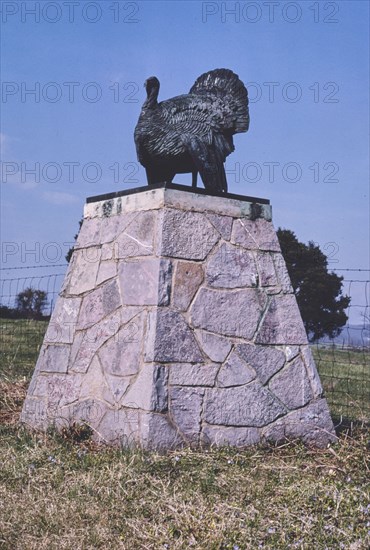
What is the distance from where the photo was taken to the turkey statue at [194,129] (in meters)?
5.39

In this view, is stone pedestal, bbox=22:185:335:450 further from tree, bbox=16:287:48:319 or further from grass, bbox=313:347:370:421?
tree, bbox=16:287:48:319

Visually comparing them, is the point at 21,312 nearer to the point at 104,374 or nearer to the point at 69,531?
the point at 104,374

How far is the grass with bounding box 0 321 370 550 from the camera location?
3273mm

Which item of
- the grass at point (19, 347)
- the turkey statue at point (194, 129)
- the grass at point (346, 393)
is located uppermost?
the turkey statue at point (194, 129)

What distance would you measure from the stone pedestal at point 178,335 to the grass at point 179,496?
0.67 ft

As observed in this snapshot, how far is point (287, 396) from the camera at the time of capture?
5.18 metres

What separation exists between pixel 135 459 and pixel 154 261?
131cm

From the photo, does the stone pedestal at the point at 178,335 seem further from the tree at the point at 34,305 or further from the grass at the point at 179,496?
the tree at the point at 34,305

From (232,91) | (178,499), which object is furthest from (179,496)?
(232,91)

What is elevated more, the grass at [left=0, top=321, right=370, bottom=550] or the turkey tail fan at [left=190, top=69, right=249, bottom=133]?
the turkey tail fan at [left=190, top=69, right=249, bottom=133]

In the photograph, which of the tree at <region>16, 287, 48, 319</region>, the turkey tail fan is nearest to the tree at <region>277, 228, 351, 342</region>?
the tree at <region>16, 287, 48, 319</region>

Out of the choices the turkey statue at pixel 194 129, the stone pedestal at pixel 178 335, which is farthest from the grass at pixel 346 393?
the turkey statue at pixel 194 129

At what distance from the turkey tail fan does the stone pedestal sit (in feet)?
A: 2.22

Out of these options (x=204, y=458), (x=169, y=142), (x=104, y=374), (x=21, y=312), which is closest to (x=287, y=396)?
(x=204, y=458)
